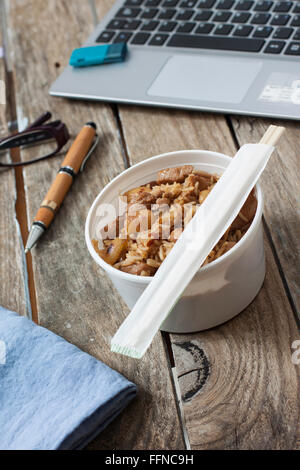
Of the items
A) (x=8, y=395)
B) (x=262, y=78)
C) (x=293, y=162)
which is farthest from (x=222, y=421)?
(x=262, y=78)

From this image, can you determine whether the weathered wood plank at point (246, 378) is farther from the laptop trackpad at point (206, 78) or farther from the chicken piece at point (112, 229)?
the laptop trackpad at point (206, 78)

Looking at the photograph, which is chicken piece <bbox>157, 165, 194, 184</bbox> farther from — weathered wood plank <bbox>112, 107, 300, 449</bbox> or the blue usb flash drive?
the blue usb flash drive

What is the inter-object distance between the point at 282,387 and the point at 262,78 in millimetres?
425

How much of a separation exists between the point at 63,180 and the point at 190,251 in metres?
0.31

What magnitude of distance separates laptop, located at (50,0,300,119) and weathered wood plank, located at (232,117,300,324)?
22 millimetres

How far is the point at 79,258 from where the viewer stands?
648 millimetres

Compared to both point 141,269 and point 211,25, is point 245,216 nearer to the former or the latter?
point 141,269

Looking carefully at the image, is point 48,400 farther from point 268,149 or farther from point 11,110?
point 11,110

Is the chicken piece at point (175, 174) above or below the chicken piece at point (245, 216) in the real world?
above

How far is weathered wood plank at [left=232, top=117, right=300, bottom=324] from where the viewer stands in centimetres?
58

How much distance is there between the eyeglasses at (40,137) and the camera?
789 millimetres

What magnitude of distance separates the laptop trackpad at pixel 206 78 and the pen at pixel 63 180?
0.11 meters

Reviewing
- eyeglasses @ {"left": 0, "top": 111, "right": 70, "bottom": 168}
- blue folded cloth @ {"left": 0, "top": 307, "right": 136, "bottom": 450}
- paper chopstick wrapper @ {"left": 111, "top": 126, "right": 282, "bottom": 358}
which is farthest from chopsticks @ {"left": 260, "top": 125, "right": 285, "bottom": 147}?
eyeglasses @ {"left": 0, "top": 111, "right": 70, "bottom": 168}

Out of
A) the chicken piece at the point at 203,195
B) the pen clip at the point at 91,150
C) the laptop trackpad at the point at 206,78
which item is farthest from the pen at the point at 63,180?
the chicken piece at the point at 203,195
